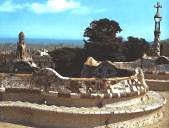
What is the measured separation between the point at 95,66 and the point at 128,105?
22.8 feet

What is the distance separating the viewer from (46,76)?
13.7 metres

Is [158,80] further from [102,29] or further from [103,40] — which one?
[102,29]

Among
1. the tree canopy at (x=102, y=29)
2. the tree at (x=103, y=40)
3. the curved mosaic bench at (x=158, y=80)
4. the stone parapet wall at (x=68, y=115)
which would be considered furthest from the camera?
the tree canopy at (x=102, y=29)

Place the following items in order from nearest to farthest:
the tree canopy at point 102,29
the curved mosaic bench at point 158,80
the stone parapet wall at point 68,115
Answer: the stone parapet wall at point 68,115 < the curved mosaic bench at point 158,80 < the tree canopy at point 102,29

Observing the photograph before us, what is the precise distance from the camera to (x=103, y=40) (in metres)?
40.0

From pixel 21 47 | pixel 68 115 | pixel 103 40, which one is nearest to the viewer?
pixel 68 115

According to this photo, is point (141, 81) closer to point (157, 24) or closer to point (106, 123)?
point (106, 123)

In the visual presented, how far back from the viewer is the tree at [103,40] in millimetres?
39250

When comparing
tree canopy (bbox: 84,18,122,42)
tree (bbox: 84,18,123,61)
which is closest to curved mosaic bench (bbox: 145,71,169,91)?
tree (bbox: 84,18,123,61)

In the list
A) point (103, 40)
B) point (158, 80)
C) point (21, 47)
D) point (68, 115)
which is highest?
point (103, 40)

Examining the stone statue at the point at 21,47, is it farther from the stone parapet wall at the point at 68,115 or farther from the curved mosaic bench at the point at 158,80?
the stone parapet wall at the point at 68,115

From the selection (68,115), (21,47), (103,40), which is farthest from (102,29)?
(68,115)

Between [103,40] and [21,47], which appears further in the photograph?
[103,40]

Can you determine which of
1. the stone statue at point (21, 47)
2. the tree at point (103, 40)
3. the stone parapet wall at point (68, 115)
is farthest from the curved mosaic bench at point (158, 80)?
the tree at point (103, 40)
